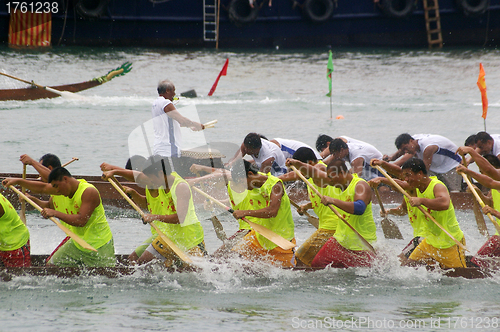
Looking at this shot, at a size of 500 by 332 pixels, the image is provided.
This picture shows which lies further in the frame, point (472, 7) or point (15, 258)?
point (472, 7)

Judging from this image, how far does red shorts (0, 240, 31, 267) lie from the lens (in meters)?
6.35

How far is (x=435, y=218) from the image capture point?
641 cm

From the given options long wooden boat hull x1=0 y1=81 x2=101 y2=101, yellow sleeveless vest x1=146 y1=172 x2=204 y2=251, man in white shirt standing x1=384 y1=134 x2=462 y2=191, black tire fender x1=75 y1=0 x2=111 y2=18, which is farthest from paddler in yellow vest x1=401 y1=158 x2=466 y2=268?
black tire fender x1=75 y1=0 x2=111 y2=18

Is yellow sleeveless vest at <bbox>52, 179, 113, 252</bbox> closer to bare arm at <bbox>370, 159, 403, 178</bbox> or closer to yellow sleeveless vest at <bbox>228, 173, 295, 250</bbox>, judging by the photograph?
yellow sleeveless vest at <bbox>228, 173, 295, 250</bbox>

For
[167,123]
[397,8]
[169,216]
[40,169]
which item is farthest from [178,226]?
[397,8]

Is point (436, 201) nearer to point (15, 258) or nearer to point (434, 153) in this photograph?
point (434, 153)

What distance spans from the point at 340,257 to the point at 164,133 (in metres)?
3.40

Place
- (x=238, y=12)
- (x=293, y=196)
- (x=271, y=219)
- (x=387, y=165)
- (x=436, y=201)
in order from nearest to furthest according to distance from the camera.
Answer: (x=436, y=201)
(x=271, y=219)
(x=387, y=165)
(x=293, y=196)
(x=238, y=12)

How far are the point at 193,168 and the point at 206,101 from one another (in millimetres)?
13933

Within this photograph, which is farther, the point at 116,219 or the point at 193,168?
the point at 116,219

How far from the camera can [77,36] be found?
28.0 meters

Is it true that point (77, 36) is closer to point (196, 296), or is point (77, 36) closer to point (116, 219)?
point (116, 219)

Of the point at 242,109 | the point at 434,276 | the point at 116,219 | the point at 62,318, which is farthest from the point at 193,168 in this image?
the point at 242,109

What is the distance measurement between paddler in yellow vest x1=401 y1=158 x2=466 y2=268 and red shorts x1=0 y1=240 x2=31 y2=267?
4104 mm
